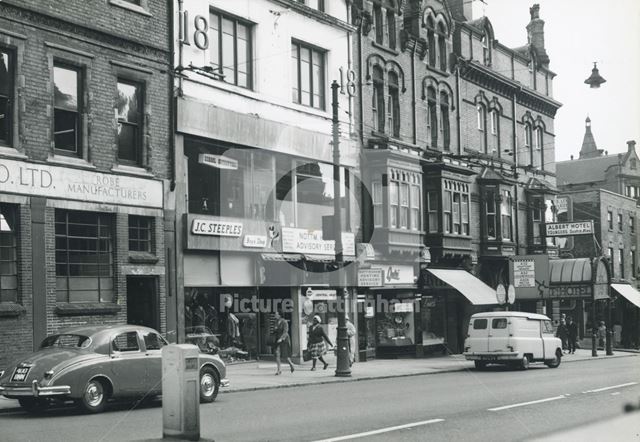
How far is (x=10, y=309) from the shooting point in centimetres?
1889

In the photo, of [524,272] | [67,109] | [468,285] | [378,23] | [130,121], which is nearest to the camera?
[67,109]

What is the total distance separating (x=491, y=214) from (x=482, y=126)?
4.56m

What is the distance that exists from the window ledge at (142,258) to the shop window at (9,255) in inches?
139

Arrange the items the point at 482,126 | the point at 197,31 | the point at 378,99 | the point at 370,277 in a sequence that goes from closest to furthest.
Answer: the point at 197,31, the point at 370,277, the point at 378,99, the point at 482,126

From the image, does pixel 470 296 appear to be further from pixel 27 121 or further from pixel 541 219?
pixel 27 121

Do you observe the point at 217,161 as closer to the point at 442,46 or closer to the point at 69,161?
the point at 69,161

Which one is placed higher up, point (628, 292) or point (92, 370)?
point (92, 370)

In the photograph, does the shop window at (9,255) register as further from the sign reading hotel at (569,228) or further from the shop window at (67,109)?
the sign reading hotel at (569,228)

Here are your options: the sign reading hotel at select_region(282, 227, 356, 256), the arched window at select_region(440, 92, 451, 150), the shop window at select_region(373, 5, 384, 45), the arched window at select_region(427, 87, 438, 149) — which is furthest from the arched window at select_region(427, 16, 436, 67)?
the sign reading hotel at select_region(282, 227, 356, 256)

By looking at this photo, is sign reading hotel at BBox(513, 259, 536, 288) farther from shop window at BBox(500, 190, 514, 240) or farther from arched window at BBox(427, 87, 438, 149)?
arched window at BBox(427, 87, 438, 149)

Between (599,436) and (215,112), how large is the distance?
825 inches

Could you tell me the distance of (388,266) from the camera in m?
33.0

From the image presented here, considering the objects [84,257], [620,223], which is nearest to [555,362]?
[84,257]

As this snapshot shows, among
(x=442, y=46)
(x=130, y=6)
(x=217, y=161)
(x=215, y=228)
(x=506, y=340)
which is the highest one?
(x=442, y=46)
